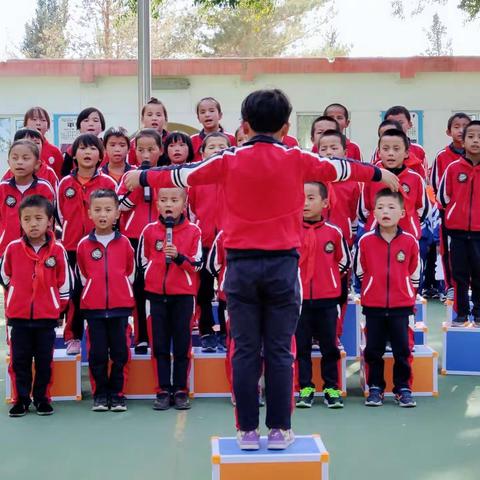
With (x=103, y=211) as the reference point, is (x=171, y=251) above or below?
below

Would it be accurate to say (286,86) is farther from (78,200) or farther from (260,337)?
(260,337)

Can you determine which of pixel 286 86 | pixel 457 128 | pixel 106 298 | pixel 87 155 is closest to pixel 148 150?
pixel 87 155

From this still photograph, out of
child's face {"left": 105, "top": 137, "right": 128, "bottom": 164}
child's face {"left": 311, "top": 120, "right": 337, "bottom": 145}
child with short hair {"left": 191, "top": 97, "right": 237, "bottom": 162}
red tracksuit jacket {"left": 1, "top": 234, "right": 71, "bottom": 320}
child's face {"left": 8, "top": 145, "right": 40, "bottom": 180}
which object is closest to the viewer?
red tracksuit jacket {"left": 1, "top": 234, "right": 71, "bottom": 320}

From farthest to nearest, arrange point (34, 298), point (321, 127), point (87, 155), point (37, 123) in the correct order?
1. point (37, 123)
2. point (321, 127)
3. point (87, 155)
4. point (34, 298)

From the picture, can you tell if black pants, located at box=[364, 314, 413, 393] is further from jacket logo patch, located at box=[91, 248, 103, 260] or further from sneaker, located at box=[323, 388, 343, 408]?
jacket logo patch, located at box=[91, 248, 103, 260]

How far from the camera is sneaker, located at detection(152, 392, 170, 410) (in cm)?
507

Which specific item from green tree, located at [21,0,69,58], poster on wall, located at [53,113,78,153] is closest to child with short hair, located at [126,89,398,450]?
poster on wall, located at [53,113,78,153]

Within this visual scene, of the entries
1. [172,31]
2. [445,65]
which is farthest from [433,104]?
[172,31]

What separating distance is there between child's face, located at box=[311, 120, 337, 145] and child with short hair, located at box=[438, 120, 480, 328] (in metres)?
0.84

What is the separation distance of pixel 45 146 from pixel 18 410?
2254 millimetres

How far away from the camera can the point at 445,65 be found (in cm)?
1559

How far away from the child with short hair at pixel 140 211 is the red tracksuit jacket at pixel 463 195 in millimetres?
1969

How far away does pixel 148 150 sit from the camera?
571 cm

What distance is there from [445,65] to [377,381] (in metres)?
11.5
